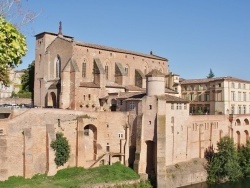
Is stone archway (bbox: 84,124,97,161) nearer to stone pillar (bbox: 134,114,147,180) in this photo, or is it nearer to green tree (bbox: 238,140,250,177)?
stone pillar (bbox: 134,114,147,180)

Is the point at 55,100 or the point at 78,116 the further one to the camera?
the point at 55,100

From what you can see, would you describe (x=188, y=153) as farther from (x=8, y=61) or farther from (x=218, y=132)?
(x=8, y=61)

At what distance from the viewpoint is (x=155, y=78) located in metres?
36.1

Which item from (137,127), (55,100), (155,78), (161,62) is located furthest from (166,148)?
(161,62)

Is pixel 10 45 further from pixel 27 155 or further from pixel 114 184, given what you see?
pixel 114 184

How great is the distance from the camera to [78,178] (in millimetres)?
30891

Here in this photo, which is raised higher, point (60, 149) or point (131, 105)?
point (131, 105)

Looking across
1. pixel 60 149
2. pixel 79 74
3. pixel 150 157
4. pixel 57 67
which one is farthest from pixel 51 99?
pixel 150 157

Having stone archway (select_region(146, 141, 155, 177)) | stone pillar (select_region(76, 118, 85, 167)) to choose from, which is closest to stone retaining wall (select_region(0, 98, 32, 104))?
stone pillar (select_region(76, 118, 85, 167))

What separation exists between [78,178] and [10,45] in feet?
81.4

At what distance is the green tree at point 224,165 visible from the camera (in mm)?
40031

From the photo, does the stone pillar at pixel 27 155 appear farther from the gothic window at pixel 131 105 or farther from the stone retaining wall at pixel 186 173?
the stone retaining wall at pixel 186 173

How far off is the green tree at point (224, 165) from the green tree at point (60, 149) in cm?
1781

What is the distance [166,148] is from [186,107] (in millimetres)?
5830
